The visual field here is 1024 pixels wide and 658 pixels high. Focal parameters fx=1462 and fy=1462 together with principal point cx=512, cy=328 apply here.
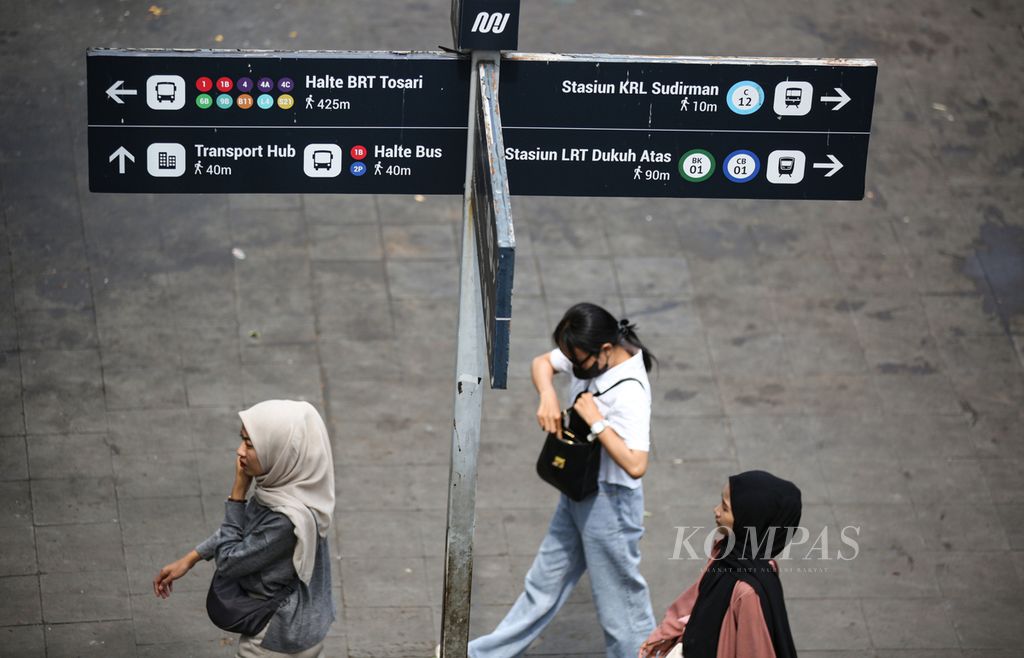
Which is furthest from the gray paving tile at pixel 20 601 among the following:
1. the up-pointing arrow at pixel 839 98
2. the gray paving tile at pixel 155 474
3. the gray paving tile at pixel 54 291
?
the up-pointing arrow at pixel 839 98

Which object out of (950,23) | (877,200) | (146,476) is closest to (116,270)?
(146,476)

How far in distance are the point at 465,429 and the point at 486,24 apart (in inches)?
55.0

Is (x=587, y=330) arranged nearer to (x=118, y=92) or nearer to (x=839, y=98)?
(x=839, y=98)

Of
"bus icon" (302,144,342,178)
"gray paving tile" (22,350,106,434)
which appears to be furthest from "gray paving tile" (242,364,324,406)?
"bus icon" (302,144,342,178)

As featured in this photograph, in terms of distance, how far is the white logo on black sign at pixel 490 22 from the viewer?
4.59m

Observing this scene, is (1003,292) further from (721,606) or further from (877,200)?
(721,606)

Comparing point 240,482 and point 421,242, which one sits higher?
point 421,242

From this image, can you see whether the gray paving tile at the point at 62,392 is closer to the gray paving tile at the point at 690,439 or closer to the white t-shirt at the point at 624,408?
the gray paving tile at the point at 690,439

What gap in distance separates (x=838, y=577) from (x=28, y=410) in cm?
436

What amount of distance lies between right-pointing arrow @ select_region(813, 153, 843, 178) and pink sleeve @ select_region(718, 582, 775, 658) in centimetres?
144

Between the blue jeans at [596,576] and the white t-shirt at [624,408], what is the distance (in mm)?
80

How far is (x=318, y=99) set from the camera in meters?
4.81

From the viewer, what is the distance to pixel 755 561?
191 inches

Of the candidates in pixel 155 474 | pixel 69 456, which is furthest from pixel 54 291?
pixel 155 474
